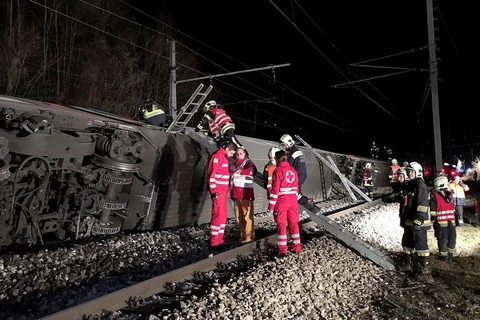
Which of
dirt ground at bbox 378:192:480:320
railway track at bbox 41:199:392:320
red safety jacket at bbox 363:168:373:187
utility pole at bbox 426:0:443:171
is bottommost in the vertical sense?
dirt ground at bbox 378:192:480:320

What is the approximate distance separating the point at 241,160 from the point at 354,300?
305cm

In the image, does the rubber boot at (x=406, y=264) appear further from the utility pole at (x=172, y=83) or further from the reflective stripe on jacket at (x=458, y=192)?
the utility pole at (x=172, y=83)

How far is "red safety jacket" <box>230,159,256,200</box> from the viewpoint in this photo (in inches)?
248

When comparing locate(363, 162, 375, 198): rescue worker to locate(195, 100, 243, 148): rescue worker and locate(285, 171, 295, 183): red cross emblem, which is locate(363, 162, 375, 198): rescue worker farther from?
locate(285, 171, 295, 183): red cross emblem

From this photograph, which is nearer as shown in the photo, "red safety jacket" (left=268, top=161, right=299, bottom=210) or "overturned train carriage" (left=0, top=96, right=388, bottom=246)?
"overturned train carriage" (left=0, top=96, right=388, bottom=246)

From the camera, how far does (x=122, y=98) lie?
20766 millimetres

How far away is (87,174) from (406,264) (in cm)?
515

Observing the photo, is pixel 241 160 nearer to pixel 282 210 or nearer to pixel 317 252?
pixel 282 210

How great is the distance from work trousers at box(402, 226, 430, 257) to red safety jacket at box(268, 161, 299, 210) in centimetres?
198

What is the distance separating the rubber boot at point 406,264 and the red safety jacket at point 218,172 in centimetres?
306

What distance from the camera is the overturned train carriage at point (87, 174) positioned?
450 cm

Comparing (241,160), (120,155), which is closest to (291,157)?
(241,160)

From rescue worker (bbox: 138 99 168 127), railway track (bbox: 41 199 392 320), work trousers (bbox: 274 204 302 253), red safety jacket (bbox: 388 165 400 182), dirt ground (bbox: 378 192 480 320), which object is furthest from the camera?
red safety jacket (bbox: 388 165 400 182)

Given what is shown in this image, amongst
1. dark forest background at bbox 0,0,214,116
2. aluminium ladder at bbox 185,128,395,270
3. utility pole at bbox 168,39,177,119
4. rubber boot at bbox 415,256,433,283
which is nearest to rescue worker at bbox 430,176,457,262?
rubber boot at bbox 415,256,433,283
